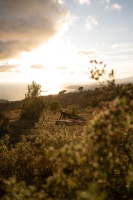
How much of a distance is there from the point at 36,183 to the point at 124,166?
9.01 feet

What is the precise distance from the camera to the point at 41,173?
20.8 ft

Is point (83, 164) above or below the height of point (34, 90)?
below

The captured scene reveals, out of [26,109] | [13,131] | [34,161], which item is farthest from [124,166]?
[26,109]

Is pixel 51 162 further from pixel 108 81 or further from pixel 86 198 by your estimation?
pixel 86 198

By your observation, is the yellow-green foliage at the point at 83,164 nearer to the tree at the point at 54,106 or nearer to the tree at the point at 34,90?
the tree at the point at 54,106

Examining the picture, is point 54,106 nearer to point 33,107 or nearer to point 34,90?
point 34,90

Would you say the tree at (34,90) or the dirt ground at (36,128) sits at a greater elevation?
the tree at (34,90)

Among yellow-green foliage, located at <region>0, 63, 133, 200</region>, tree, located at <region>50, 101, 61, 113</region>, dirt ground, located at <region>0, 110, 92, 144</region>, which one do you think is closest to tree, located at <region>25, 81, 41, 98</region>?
tree, located at <region>50, 101, 61, 113</region>

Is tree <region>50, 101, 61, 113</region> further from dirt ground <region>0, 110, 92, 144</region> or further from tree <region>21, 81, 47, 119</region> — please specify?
dirt ground <region>0, 110, 92, 144</region>

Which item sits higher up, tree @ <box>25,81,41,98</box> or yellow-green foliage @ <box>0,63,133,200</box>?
tree @ <box>25,81,41,98</box>

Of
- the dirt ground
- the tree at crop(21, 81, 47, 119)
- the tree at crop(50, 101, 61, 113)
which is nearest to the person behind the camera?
the dirt ground

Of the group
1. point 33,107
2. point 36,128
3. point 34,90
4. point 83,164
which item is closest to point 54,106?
point 34,90

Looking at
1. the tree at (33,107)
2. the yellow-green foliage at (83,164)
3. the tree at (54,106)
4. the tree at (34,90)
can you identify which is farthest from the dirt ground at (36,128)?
the tree at (34,90)

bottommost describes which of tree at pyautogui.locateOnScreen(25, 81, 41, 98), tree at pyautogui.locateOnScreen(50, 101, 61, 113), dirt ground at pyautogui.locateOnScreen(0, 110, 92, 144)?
dirt ground at pyautogui.locateOnScreen(0, 110, 92, 144)
